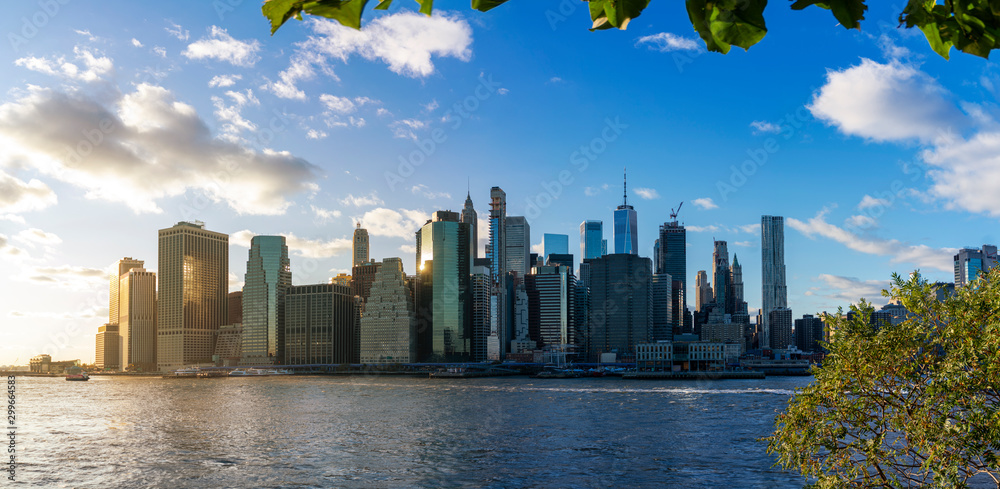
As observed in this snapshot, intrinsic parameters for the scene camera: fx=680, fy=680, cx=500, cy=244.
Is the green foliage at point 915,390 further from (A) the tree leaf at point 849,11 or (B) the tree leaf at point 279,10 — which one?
(B) the tree leaf at point 279,10

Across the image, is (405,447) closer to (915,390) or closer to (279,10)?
(915,390)

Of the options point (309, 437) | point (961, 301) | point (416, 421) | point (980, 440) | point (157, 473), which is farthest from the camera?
point (416, 421)

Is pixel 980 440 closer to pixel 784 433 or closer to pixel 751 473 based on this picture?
pixel 784 433

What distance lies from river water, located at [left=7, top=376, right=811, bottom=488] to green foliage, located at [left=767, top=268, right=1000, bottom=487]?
51.9 feet

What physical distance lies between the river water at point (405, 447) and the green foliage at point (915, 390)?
15830 millimetres

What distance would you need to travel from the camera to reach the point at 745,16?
3.47 metres

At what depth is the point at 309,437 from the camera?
73812 millimetres

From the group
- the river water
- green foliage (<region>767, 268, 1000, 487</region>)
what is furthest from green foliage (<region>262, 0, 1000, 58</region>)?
the river water

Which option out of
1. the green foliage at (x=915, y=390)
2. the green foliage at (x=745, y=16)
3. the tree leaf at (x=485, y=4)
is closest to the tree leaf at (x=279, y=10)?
the green foliage at (x=745, y=16)

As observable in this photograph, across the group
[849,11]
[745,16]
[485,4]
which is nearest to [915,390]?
[849,11]

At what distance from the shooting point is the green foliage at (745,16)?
10.2 ft

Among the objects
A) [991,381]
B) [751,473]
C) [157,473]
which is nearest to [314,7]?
[991,381]

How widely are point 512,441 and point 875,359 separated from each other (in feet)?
182

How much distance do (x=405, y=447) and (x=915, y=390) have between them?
55395mm
